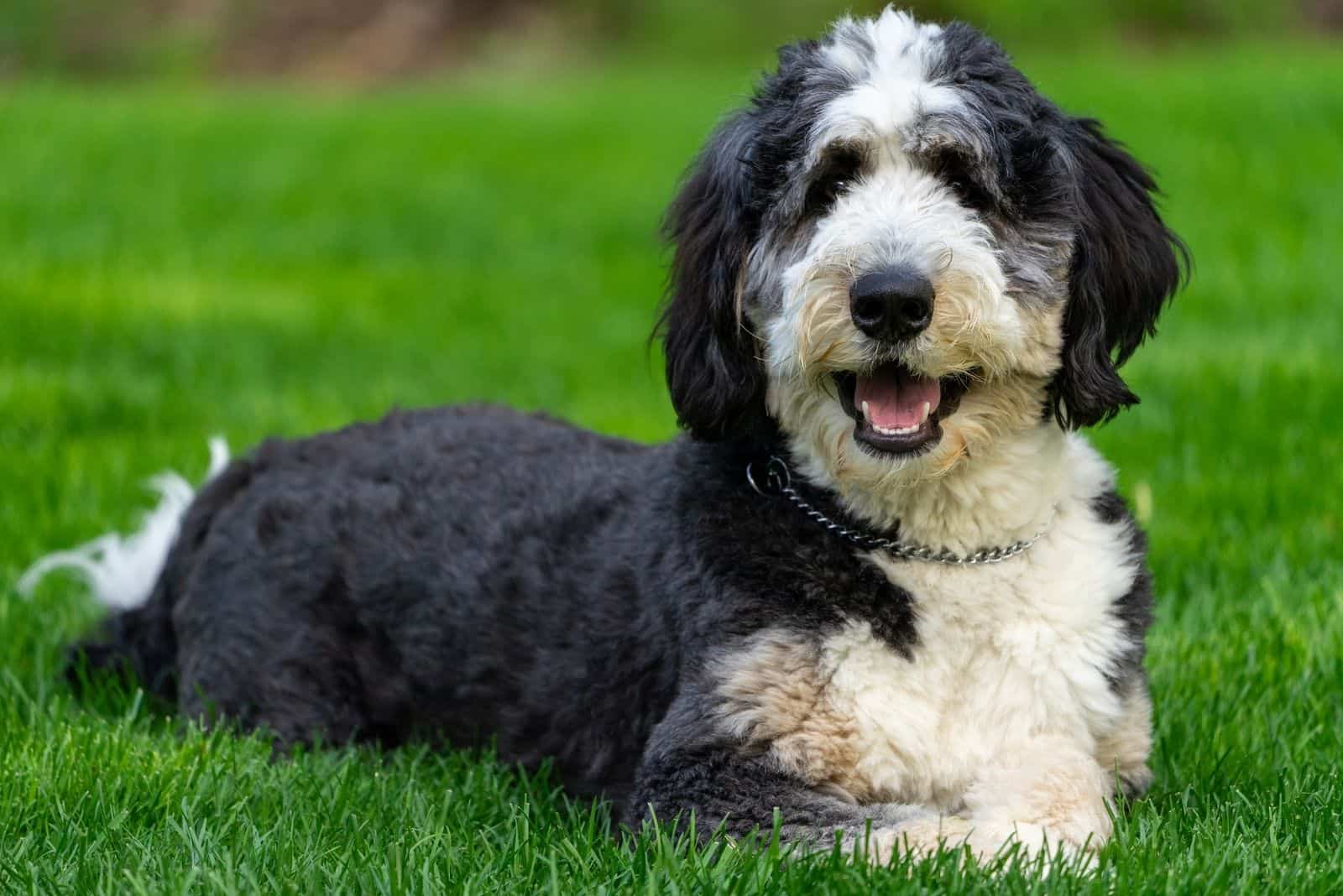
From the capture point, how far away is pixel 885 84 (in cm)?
393

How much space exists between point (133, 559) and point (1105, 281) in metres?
3.36

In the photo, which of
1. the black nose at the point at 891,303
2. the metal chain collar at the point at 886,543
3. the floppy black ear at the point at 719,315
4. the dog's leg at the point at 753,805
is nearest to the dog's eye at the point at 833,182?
the floppy black ear at the point at 719,315

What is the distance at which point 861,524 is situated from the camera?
13.1 feet

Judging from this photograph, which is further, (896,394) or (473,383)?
(473,383)

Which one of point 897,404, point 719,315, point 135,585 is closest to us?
point 897,404

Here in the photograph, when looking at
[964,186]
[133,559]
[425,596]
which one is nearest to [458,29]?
[133,559]

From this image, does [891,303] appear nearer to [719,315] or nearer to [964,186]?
[964,186]

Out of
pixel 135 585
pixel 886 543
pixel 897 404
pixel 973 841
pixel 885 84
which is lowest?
pixel 135 585

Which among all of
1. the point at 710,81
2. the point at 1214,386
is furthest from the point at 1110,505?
the point at 710,81

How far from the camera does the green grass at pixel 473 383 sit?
142 inches

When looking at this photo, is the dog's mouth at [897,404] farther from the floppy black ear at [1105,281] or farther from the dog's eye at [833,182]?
the dog's eye at [833,182]

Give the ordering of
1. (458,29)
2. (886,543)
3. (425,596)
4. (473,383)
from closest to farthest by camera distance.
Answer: (886,543) < (425,596) < (473,383) < (458,29)

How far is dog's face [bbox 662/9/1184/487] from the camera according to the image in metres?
3.74

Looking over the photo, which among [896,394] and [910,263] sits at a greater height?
[910,263]
